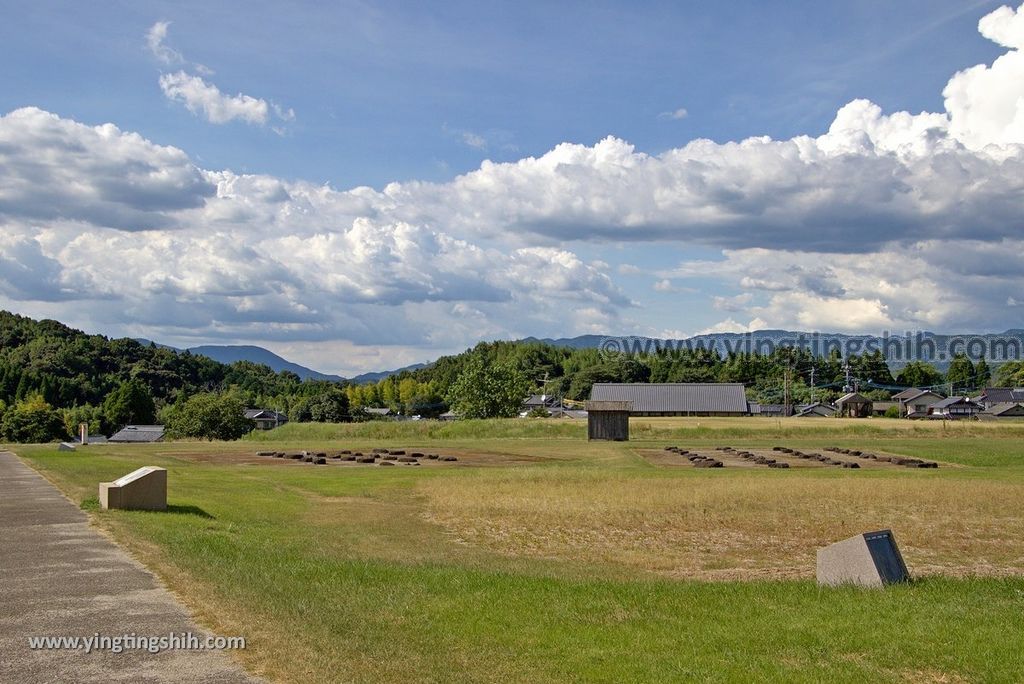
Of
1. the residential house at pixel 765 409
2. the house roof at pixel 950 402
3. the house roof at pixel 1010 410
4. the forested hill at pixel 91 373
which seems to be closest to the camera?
the house roof at pixel 1010 410

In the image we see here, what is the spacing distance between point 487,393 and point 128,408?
59.7 meters

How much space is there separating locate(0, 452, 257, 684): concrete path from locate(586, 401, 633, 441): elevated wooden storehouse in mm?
59939

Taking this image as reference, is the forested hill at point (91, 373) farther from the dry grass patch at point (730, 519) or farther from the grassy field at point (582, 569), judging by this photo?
the dry grass patch at point (730, 519)

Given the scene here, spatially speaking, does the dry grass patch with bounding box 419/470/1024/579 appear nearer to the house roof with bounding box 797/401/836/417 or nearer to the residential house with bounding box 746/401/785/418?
the house roof with bounding box 797/401/836/417

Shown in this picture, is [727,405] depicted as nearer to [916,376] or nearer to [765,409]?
[765,409]

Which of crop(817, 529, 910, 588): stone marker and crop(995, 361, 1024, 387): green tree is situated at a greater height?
crop(995, 361, 1024, 387): green tree

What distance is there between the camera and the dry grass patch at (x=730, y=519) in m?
20.5

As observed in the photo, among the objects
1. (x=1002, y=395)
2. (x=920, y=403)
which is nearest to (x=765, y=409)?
(x=920, y=403)

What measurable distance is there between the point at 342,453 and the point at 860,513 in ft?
123

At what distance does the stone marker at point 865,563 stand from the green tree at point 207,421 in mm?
102703

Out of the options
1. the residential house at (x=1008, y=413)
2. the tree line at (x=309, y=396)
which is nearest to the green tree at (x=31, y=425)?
the tree line at (x=309, y=396)

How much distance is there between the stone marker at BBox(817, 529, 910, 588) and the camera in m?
13.3

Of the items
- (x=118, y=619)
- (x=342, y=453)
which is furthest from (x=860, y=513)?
(x=342, y=453)

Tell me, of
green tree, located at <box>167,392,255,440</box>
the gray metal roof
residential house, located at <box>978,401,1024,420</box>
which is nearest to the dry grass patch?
green tree, located at <box>167,392,255,440</box>
